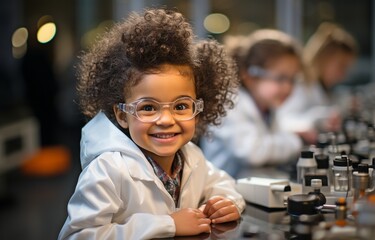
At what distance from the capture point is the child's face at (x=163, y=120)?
1.44m

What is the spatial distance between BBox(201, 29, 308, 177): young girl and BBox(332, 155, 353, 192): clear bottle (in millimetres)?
1156

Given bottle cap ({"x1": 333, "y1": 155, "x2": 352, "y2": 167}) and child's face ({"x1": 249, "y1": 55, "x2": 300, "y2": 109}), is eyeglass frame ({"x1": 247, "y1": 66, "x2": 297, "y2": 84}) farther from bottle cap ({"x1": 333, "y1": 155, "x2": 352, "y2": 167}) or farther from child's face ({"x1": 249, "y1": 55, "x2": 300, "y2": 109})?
bottle cap ({"x1": 333, "y1": 155, "x2": 352, "y2": 167})

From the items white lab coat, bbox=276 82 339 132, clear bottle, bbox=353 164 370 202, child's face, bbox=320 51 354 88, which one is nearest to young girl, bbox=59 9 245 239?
clear bottle, bbox=353 164 370 202

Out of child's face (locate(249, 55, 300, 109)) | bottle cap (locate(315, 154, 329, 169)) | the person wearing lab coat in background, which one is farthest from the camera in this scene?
the person wearing lab coat in background

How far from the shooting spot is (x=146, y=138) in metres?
1.46

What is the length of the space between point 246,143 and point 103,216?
149cm

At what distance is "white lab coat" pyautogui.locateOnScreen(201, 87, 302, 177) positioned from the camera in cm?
273

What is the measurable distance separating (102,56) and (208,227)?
0.51 metres

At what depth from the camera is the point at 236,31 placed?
6.81m

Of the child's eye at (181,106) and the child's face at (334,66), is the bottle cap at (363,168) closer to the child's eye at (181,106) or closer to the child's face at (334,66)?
the child's eye at (181,106)

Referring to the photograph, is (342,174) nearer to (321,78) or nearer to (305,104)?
(305,104)

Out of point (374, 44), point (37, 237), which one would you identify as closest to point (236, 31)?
point (374, 44)

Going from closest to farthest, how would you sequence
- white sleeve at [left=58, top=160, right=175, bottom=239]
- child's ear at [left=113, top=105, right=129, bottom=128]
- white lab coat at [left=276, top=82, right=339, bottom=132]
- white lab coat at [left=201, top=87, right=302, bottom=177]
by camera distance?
white sleeve at [left=58, top=160, right=175, bottom=239] < child's ear at [left=113, top=105, right=129, bottom=128] < white lab coat at [left=201, top=87, right=302, bottom=177] < white lab coat at [left=276, top=82, right=339, bottom=132]

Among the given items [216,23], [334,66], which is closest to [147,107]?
[334,66]
